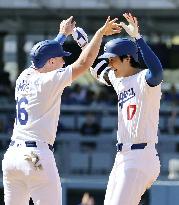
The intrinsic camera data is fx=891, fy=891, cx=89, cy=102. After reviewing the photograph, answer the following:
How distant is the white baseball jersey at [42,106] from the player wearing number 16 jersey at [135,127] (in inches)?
18.1

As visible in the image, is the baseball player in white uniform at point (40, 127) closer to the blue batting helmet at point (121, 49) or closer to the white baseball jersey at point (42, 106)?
the white baseball jersey at point (42, 106)

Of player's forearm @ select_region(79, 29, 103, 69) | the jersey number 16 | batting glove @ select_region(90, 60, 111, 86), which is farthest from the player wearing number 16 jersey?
the jersey number 16

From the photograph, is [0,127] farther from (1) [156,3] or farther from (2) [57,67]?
(2) [57,67]

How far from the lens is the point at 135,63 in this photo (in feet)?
20.2

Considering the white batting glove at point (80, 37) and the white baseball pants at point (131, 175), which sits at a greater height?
the white batting glove at point (80, 37)

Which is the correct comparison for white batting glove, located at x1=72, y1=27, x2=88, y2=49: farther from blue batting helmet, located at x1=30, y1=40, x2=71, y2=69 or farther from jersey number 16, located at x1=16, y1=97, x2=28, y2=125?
jersey number 16, located at x1=16, y1=97, x2=28, y2=125

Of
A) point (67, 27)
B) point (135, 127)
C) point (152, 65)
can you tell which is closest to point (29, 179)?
point (135, 127)

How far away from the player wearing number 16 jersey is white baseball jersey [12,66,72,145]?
0.46 meters

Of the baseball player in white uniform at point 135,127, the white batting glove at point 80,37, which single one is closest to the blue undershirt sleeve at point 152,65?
the baseball player in white uniform at point 135,127

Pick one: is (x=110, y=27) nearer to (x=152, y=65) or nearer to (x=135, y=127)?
(x=152, y=65)

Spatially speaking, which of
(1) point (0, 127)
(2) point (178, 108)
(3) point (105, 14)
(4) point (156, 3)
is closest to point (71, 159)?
(1) point (0, 127)

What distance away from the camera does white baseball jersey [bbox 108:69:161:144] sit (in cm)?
593

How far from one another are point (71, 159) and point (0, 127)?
1991 mm

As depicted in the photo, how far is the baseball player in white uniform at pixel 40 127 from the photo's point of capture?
5727 mm
